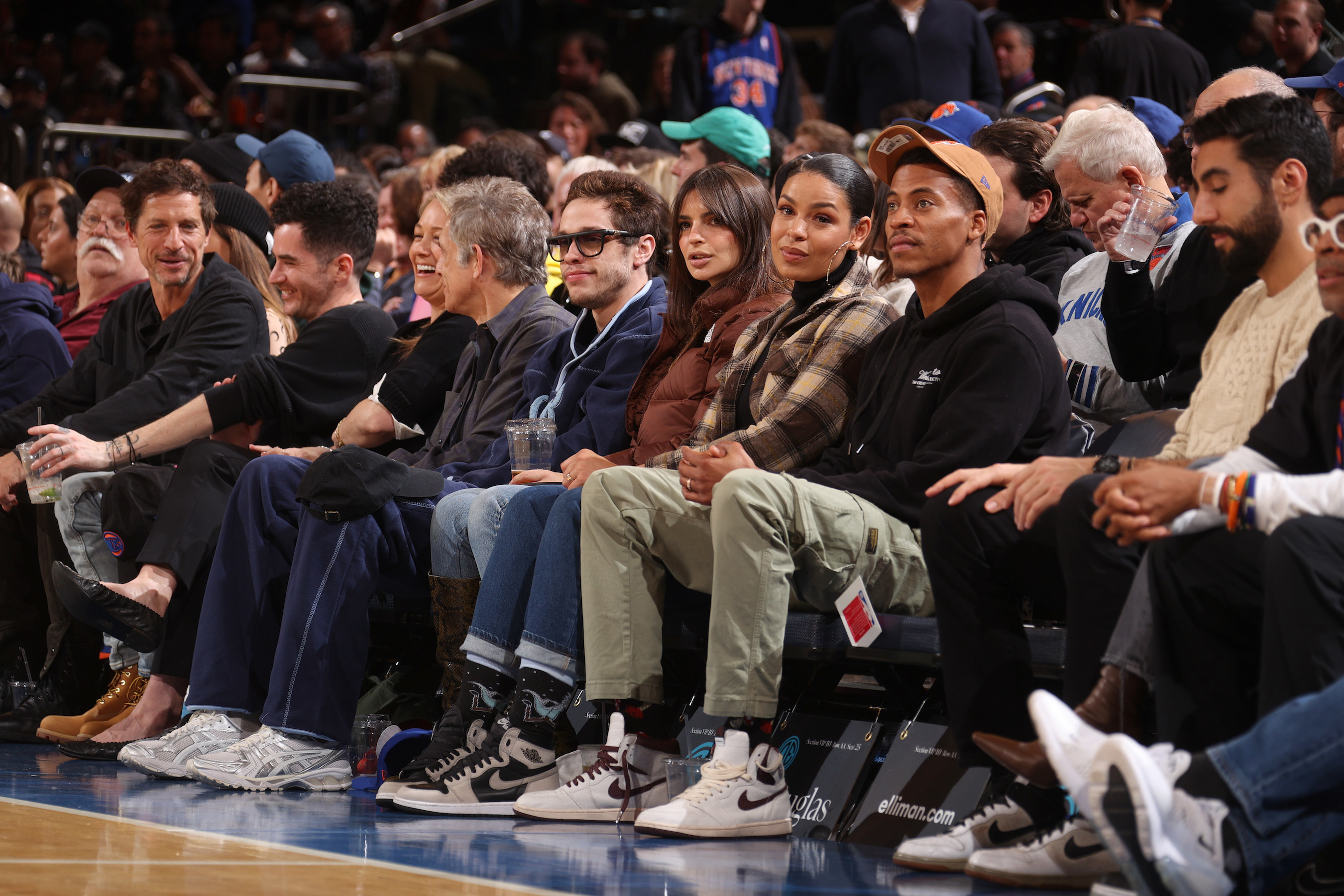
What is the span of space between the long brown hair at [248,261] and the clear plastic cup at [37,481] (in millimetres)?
1184

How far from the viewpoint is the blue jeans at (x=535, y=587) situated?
12.0 ft

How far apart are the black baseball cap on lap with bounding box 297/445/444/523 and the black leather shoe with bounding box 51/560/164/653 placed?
72 centimetres

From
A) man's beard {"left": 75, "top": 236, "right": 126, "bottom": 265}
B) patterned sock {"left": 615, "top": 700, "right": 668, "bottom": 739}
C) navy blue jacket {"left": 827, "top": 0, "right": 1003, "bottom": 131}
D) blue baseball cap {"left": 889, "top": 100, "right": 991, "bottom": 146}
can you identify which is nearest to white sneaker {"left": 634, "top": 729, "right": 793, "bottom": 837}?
patterned sock {"left": 615, "top": 700, "right": 668, "bottom": 739}

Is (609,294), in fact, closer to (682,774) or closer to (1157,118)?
(682,774)

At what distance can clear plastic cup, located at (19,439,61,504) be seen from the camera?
16.1 ft

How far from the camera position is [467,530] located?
161 inches

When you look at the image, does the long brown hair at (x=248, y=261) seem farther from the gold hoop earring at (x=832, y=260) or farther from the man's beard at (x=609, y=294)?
the gold hoop earring at (x=832, y=260)

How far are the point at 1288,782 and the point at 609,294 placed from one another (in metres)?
2.84

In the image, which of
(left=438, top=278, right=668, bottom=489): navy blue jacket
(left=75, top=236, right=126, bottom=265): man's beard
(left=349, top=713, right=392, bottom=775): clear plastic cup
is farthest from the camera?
(left=75, top=236, right=126, bottom=265): man's beard

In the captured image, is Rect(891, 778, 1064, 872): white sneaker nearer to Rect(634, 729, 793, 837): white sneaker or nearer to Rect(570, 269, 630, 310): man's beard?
Rect(634, 729, 793, 837): white sneaker

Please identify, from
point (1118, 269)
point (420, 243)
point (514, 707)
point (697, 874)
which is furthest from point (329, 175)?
point (697, 874)

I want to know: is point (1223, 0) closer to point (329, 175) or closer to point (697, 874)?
point (329, 175)

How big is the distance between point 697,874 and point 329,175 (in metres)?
4.94

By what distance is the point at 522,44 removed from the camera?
11594mm
